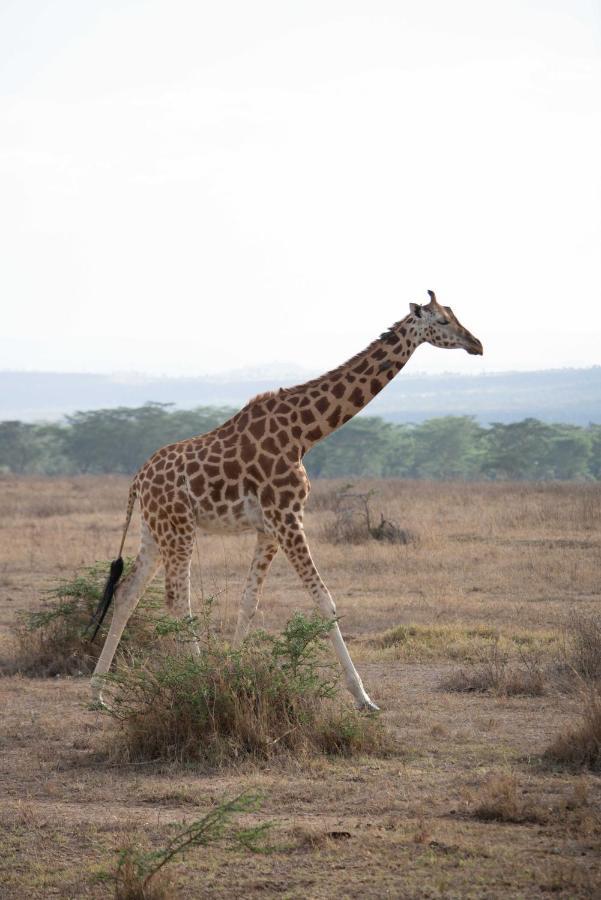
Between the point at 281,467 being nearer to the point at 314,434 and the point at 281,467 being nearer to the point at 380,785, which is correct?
the point at 314,434

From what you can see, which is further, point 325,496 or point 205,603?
point 325,496

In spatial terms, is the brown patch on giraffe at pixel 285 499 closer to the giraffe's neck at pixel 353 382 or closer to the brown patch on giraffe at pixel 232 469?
the brown patch on giraffe at pixel 232 469

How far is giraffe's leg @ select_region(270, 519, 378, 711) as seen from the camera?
7.38 metres

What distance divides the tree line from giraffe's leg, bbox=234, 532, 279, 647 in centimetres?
4213

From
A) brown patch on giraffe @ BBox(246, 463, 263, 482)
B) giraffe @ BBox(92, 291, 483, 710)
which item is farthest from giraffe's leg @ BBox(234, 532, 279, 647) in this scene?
brown patch on giraffe @ BBox(246, 463, 263, 482)

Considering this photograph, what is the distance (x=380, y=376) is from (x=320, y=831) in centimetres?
389

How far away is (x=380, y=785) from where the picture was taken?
6.00 m

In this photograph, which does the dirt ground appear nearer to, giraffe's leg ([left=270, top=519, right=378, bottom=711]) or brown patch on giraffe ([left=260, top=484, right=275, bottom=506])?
giraffe's leg ([left=270, top=519, right=378, bottom=711])

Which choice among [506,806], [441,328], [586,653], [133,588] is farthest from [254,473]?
[506,806]

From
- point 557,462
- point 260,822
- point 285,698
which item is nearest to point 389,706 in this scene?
point 285,698

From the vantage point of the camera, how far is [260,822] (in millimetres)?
5434

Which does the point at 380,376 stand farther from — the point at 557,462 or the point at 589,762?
the point at 557,462

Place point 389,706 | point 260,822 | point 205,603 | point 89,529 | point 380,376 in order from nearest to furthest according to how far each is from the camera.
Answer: point 260,822 < point 205,603 < point 389,706 < point 380,376 < point 89,529

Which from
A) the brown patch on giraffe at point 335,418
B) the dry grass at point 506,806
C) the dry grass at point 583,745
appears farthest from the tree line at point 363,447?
the dry grass at point 506,806
